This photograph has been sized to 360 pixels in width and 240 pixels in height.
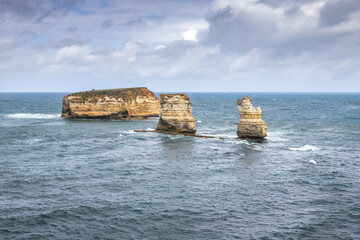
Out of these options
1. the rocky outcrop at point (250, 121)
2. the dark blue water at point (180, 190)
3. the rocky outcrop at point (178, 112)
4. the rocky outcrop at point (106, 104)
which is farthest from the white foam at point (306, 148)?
the rocky outcrop at point (106, 104)

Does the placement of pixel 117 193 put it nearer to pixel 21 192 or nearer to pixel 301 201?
pixel 21 192

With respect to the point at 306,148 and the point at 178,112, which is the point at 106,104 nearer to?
the point at 178,112

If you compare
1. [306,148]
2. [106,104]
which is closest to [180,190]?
[306,148]

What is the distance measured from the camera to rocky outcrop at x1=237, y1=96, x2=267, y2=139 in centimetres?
5900

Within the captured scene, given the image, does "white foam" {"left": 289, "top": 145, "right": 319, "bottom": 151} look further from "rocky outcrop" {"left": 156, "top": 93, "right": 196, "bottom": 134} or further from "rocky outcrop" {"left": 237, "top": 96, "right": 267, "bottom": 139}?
"rocky outcrop" {"left": 156, "top": 93, "right": 196, "bottom": 134}

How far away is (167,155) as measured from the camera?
4978 centimetres

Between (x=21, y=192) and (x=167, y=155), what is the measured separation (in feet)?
69.9

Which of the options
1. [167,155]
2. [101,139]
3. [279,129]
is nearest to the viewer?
[167,155]

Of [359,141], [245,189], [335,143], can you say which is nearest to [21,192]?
[245,189]

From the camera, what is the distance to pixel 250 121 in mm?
60062

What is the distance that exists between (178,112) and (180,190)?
34864mm

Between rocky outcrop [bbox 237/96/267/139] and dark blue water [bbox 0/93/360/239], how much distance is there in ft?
9.29

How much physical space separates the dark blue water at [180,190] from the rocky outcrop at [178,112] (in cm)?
823

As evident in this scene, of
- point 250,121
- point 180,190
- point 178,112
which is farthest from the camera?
point 178,112
